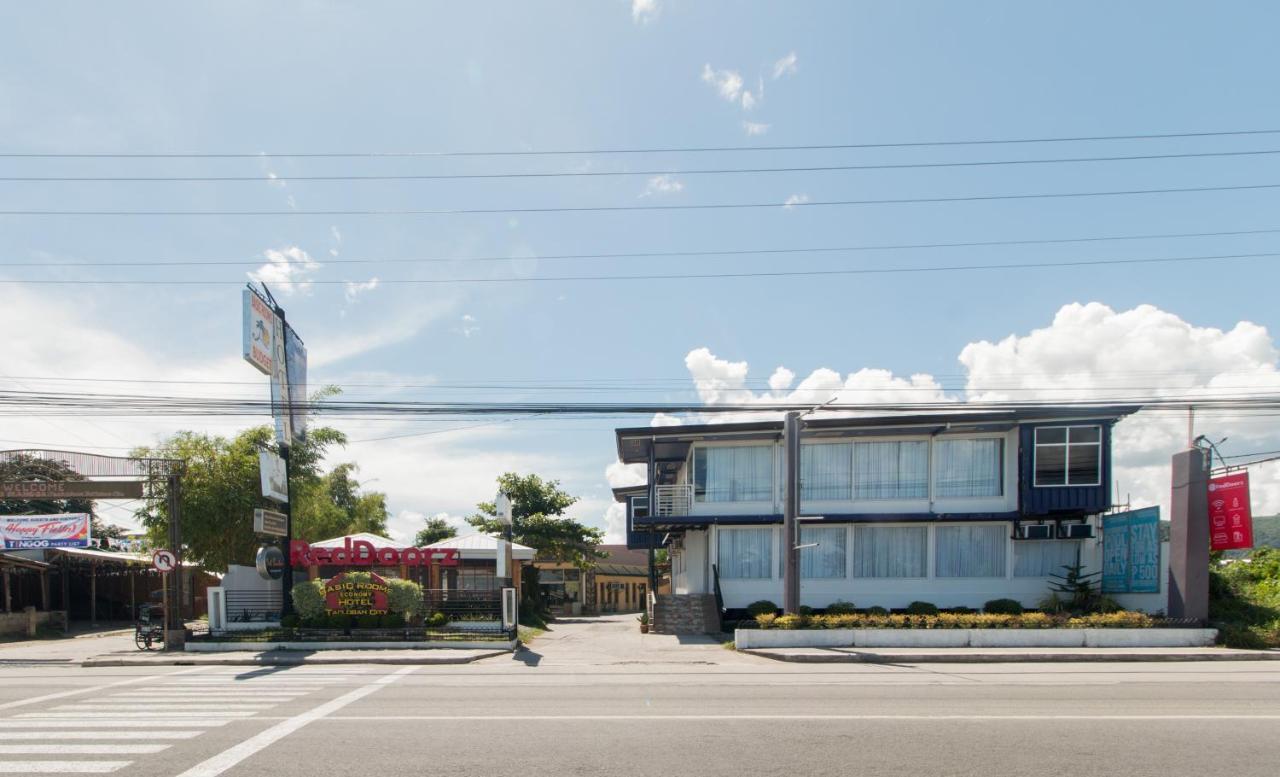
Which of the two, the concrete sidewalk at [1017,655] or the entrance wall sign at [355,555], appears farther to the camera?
the entrance wall sign at [355,555]

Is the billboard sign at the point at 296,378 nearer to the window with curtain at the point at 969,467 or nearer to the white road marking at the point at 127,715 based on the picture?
the white road marking at the point at 127,715

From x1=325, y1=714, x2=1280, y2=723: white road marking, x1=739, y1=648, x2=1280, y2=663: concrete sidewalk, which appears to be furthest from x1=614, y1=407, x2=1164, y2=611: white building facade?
x1=325, y1=714, x2=1280, y2=723: white road marking

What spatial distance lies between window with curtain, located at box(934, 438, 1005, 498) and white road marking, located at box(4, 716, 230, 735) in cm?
2415

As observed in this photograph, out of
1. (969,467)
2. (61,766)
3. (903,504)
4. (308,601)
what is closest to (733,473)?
(903,504)

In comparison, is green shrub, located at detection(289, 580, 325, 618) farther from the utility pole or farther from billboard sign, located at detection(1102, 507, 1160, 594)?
billboard sign, located at detection(1102, 507, 1160, 594)

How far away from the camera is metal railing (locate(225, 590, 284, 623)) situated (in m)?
25.3

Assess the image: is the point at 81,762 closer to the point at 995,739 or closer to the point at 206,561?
the point at 995,739

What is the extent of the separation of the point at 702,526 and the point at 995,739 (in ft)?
68.1

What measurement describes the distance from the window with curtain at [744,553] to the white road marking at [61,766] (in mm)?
22091

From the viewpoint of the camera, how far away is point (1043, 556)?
94.2 ft

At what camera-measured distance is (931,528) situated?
29.0 meters

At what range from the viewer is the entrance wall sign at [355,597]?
2411 cm

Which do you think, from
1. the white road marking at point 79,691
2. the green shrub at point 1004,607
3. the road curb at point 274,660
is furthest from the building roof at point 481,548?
the green shrub at point 1004,607

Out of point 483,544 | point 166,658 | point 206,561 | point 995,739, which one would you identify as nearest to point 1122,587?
point 995,739
